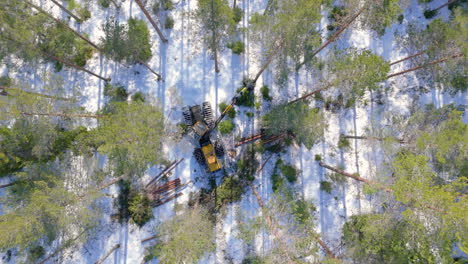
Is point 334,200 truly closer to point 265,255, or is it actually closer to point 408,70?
point 265,255

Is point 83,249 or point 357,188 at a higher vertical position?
point 357,188

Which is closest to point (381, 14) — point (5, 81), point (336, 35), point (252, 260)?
point (336, 35)

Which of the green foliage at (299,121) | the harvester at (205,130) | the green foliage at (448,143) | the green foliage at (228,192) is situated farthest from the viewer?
the green foliage at (228,192)

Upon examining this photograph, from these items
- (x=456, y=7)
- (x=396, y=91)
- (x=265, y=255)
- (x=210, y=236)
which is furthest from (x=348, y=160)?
(x=456, y=7)

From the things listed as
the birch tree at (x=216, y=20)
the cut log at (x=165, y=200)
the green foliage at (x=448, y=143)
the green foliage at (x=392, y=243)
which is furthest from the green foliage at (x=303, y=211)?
the birch tree at (x=216, y=20)

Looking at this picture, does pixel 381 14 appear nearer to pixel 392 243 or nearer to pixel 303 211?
pixel 303 211

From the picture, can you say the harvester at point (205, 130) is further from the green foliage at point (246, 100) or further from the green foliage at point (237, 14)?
the green foliage at point (237, 14)

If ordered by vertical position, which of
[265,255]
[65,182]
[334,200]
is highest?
[65,182]
